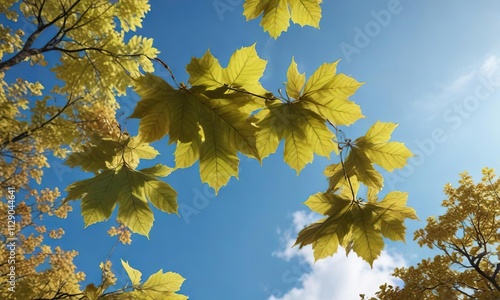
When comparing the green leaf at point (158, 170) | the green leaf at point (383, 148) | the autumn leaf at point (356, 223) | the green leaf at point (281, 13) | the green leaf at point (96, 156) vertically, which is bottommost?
the autumn leaf at point (356, 223)

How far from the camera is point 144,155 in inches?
55.9

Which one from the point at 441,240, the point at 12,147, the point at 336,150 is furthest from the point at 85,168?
the point at 441,240

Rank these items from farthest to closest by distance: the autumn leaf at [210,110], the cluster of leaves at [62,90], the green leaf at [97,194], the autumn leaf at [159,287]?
the cluster of leaves at [62,90] → the autumn leaf at [159,287] → the green leaf at [97,194] → the autumn leaf at [210,110]

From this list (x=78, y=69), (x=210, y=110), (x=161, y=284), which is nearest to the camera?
(x=210, y=110)

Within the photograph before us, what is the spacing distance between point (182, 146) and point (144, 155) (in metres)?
0.43

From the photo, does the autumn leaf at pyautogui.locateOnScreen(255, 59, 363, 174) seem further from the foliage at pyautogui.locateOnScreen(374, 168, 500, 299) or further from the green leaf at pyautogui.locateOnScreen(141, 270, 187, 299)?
the foliage at pyautogui.locateOnScreen(374, 168, 500, 299)

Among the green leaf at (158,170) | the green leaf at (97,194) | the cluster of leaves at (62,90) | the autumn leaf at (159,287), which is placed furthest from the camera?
the cluster of leaves at (62,90)

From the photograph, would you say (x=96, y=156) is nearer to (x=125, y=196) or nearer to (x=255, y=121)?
(x=125, y=196)

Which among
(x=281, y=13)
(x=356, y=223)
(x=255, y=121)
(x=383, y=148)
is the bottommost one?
(x=356, y=223)

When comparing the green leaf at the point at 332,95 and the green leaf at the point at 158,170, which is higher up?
the green leaf at the point at 158,170

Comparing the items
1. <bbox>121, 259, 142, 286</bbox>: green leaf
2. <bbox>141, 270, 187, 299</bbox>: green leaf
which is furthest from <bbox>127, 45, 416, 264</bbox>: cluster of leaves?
<bbox>121, 259, 142, 286</bbox>: green leaf

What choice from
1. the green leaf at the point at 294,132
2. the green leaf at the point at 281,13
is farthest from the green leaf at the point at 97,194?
the green leaf at the point at 281,13

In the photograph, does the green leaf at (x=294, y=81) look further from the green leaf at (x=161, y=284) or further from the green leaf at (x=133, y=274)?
the green leaf at (x=133, y=274)

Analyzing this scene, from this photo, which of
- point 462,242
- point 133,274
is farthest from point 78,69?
point 462,242
